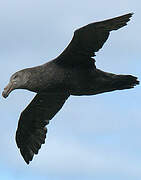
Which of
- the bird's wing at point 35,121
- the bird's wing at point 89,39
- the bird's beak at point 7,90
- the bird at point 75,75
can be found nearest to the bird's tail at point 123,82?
the bird at point 75,75

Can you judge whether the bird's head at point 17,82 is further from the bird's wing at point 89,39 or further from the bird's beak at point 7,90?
the bird's wing at point 89,39

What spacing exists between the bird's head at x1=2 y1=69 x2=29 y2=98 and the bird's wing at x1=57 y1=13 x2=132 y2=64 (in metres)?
0.73

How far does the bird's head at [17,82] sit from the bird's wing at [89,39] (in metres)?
0.73

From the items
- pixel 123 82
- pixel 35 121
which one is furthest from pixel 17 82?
pixel 35 121

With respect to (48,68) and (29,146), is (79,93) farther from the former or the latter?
(29,146)

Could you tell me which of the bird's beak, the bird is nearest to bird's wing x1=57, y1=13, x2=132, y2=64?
the bird

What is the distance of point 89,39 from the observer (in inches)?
Answer: 526

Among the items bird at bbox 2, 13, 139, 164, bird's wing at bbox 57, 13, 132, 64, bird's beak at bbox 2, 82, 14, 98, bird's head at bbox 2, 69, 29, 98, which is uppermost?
bird's wing at bbox 57, 13, 132, 64

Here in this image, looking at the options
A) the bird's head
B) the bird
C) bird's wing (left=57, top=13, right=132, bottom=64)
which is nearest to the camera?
bird's wing (left=57, top=13, right=132, bottom=64)

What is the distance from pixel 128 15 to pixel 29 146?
456 centimetres

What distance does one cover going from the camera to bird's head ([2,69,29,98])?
44.6 feet

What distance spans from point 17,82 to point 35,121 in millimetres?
2280

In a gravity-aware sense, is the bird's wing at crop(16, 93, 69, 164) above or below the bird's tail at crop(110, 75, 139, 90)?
below

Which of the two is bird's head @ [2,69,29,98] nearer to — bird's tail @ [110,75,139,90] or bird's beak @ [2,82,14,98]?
bird's beak @ [2,82,14,98]
